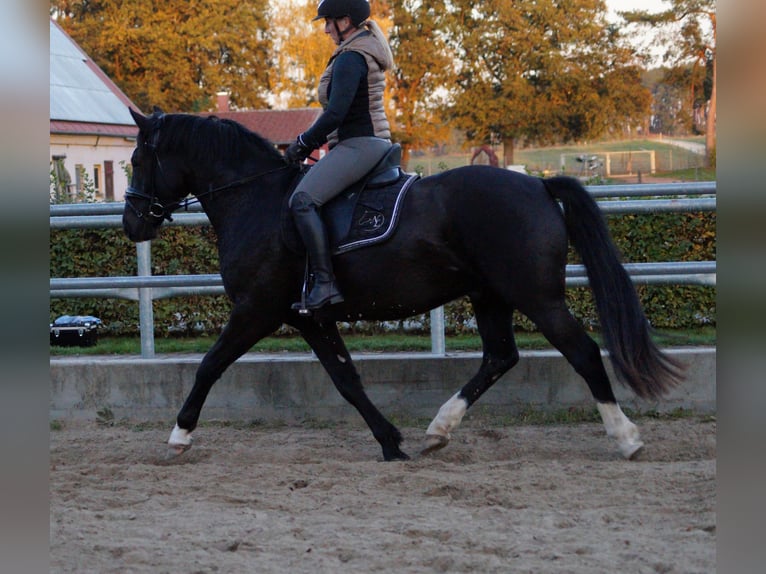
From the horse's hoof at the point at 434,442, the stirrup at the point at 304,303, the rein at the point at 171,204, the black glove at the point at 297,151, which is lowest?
the horse's hoof at the point at 434,442

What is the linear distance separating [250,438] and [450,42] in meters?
50.3

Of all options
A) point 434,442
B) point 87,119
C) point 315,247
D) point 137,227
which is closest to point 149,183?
point 137,227

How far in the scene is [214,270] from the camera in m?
9.04

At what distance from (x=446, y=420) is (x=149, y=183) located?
100 inches

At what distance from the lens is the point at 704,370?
7.12 meters

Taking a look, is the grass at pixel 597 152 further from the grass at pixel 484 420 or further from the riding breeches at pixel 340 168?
the riding breeches at pixel 340 168

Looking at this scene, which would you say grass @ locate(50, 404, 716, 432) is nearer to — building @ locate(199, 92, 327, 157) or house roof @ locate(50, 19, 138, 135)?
house roof @ locate(50, 19, 138, 135)

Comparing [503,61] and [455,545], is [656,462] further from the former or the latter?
[503,61]

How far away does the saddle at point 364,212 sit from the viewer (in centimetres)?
586

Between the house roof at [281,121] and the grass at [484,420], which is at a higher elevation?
the house roof at [281,121]

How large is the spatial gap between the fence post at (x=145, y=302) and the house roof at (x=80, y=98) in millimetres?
31835

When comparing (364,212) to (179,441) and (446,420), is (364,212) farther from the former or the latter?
(179,441)

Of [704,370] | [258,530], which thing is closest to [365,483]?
[258,530]

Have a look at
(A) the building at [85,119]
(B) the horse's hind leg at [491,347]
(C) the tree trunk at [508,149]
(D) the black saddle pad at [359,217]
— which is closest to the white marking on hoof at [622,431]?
(B) the horse's hind leg at [491,347]
